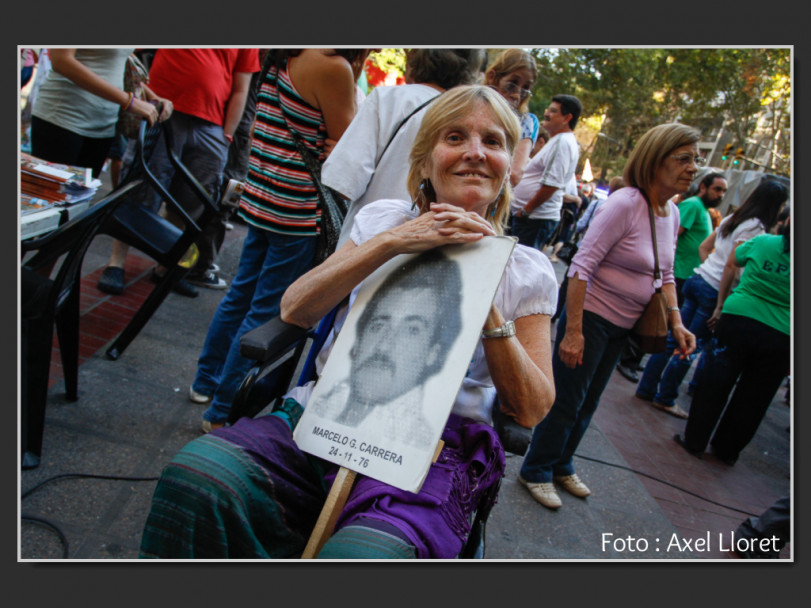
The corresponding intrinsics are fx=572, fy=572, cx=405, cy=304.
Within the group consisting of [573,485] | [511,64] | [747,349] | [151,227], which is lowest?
[573,485]

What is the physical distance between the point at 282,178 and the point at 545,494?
204cm

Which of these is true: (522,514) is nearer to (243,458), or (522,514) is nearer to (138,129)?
(243,458)

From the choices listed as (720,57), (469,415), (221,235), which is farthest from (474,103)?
(720,57)

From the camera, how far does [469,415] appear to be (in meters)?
1.62

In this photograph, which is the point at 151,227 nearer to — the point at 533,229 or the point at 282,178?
the point at 282,178

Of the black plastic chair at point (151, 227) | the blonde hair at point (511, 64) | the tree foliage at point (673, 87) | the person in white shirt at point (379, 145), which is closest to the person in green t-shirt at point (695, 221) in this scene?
the blonde hair at point (511, 64)

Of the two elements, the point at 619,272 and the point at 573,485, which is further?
the point at 573,485

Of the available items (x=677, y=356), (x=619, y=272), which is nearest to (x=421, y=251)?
(x=619, y=272)

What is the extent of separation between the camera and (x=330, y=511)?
1332mm

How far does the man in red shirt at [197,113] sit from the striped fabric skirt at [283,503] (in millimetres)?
2348

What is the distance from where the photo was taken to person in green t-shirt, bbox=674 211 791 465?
11.5ft

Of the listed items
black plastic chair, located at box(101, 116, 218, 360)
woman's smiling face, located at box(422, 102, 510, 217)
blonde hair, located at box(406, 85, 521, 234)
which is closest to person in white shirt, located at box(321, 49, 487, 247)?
blonde hair, located at box(406, 85, 521, 234)

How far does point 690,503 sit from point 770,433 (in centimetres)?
253

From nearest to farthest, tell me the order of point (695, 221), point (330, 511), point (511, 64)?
point (330, 511) → point (511, 64) → point (695, 221)
